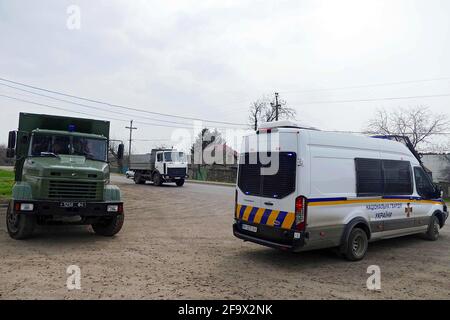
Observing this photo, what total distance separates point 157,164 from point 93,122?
2020 cm

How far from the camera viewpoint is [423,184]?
9.30 m

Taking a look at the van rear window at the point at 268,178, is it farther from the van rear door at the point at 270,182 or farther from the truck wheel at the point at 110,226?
the truck wheel at the point at 110,226

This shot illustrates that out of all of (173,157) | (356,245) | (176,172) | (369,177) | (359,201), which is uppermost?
(173,157)

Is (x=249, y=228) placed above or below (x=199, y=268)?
above

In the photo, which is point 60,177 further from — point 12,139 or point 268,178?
point 268,178

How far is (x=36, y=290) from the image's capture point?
510cm

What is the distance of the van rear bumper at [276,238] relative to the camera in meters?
6.45

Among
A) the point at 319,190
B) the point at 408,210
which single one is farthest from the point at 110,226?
the point at 408,210

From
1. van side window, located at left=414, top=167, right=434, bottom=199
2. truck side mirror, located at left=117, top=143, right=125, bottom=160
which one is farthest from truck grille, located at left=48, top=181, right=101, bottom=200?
van side window, located at left=414, top=167, right=434, bottom=199

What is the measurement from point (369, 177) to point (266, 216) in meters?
2.41

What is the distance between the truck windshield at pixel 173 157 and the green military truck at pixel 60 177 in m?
19.4
